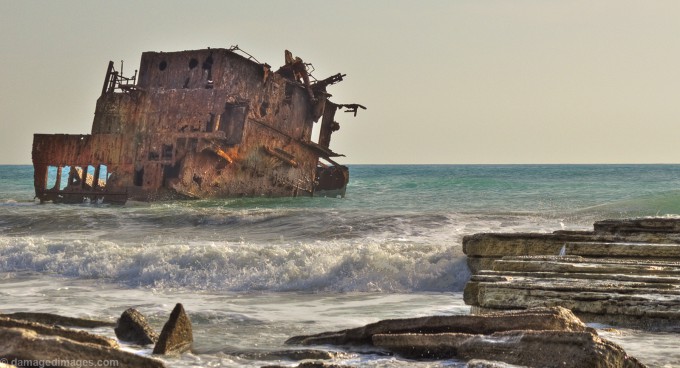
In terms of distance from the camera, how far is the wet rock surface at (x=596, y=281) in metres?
5.04

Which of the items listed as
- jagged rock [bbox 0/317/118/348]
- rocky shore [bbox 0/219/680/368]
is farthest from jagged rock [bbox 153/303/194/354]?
jagged rock [bbox 0/317/118/348]

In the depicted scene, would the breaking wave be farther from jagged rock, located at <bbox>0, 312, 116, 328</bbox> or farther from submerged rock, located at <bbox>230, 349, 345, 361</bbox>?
submerged rock, located at <bbox>230, 349, 345, 361</bbox>

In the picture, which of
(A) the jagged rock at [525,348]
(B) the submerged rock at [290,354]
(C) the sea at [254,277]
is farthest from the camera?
(C) the sea at [254,277]

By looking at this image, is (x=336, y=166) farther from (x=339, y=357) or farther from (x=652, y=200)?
(x=339, y=357)

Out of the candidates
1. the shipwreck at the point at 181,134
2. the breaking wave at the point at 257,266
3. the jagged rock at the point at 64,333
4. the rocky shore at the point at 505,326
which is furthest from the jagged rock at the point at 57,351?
the shipwreck at the point at 181,134

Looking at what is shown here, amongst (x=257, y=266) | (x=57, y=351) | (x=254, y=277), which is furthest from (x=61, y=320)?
(x=257, y=266)

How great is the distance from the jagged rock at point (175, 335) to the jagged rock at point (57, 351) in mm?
1337

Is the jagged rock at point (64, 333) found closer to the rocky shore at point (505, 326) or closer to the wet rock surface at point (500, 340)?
the rocky shore at point (505, 326)

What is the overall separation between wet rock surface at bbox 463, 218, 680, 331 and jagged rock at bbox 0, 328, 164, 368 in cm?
238

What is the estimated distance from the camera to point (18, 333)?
12.9 feet

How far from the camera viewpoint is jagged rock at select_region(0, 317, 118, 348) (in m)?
4.29

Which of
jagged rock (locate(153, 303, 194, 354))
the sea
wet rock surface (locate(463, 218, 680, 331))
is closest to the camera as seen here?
wet rock surface (locate(463, 218, 680, 331))

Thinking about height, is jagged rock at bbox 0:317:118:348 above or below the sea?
above

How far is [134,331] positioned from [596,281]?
3025 millimetres
